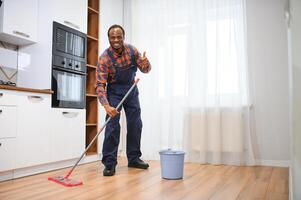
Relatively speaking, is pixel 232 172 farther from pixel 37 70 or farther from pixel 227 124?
pixel 37 70

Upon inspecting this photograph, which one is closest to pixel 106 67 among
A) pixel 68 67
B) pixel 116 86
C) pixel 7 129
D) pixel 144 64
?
pixel 116 86

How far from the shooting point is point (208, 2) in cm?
331

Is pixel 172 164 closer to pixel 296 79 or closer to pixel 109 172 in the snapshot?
pixel 109 172

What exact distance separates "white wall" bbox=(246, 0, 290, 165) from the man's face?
4.99 feet

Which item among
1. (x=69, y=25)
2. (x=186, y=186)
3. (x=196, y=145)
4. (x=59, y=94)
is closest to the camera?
(x=186, y=186)

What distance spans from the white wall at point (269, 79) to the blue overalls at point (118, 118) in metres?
1.32

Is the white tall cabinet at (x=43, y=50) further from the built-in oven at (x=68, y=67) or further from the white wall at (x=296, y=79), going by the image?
the white wall at (x=296, y=79)

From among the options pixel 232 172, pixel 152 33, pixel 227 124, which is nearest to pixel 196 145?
pixel 227 124

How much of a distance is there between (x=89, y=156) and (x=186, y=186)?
1.51 metres

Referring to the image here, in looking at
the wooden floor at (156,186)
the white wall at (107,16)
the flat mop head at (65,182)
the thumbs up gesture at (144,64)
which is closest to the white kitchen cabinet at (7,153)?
the wooden floor at (156,186)

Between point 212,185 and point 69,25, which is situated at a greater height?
point 69,25

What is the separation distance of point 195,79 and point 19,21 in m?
Answer: 1.91

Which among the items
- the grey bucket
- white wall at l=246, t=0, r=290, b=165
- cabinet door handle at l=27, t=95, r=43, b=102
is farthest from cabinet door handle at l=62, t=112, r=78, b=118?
white wall at l=246, t=0, r=290, b=165

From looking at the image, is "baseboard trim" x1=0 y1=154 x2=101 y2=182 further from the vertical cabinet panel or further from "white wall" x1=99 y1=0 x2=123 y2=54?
"white wall" x1=99 y1=0 x2=123 y2=54
